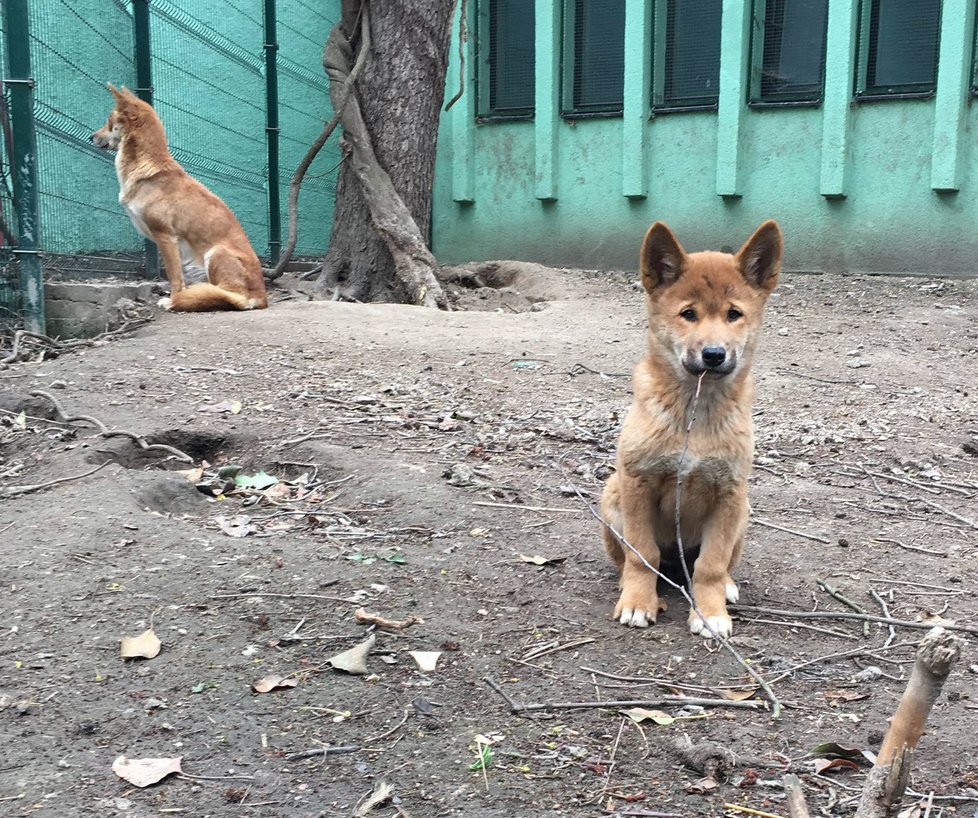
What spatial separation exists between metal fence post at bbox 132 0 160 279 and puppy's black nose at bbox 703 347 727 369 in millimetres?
7318

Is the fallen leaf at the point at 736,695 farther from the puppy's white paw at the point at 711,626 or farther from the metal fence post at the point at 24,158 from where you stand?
the metal fence post at the point at 24,158

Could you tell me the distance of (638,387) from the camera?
3633 mm

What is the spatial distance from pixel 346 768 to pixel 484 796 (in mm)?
356

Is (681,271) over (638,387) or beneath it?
over

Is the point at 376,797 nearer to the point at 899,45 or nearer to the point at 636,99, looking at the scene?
the point at 899,45

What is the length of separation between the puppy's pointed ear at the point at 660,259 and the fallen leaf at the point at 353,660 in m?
1.56

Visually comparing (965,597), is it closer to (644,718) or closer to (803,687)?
(803,687)

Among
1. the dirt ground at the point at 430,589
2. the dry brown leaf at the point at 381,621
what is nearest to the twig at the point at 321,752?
the dirt ground at the point at 430,589

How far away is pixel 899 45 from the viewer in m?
10.5

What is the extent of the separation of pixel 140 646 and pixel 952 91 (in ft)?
31.9

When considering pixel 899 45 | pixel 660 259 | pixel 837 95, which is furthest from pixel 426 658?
pixel 899 45

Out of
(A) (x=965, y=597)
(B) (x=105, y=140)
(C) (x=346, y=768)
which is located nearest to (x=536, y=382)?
(A) (x=965, y=597)

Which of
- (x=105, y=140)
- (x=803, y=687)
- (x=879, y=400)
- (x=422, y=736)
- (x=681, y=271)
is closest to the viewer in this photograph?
(x=422, y=736)

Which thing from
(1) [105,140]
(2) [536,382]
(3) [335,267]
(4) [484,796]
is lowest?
(4) [484,796]
